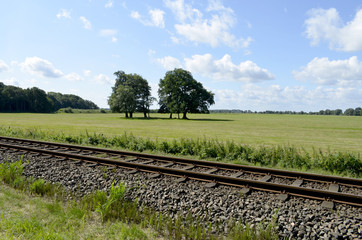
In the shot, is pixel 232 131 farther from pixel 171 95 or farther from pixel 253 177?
pixel 171 95

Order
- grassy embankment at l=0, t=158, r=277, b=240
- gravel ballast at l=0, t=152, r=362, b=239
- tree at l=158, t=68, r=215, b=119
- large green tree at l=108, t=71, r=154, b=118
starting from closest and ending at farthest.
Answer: grassy embankment at l=0, t=158, r=277, b=240, gravel ballast at l=0, t=152, r=362, b=239, tree at l=158, t=68, r=215, b=119, large green tree at l=108, t=71, r=154, b=118

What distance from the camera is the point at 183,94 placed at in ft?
232

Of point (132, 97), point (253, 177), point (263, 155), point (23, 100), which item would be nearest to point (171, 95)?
point (132, 97)

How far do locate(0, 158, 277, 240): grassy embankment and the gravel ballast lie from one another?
13.9 inches

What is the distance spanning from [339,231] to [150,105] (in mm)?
74183

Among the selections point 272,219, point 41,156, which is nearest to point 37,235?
point 272,219

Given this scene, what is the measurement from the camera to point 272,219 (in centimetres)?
581

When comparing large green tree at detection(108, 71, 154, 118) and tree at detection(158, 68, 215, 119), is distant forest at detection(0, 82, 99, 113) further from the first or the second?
tree at detection(158, 68, 215, 119)

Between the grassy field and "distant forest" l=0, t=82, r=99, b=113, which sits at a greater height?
"distant forest" l=0, t=82, r=99, b=113

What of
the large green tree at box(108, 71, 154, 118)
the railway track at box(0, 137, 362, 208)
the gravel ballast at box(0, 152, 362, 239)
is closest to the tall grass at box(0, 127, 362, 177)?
the railway track at box(0, 137, 362, 208)

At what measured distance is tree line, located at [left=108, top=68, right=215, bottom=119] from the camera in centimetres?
7050

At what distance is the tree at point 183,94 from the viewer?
229 ft

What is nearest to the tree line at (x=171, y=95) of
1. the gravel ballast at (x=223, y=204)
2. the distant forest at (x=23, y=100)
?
the gravel ballast at (x=223, y=204)

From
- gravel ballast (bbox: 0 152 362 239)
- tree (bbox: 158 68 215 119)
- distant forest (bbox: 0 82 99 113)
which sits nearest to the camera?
gravel ballast (bbox: 0 152 362 239)
